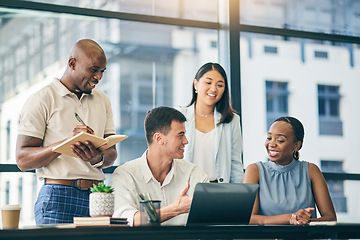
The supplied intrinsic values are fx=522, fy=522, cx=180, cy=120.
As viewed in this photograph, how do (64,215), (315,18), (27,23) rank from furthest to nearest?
(315,18) < (27,23) < (64,215)

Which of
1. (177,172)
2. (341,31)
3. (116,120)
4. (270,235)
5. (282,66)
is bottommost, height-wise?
(270,235)

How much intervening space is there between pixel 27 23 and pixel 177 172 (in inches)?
78.2

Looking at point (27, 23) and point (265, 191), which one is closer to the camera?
point (265, 191)

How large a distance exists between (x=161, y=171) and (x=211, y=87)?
1020 mm

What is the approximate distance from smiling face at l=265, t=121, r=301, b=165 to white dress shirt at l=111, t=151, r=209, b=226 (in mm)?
547

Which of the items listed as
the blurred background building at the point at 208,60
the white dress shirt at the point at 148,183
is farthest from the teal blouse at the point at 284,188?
the blurred background building at the point at 208,60

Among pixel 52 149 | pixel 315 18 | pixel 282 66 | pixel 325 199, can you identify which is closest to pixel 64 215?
pixel 52 149

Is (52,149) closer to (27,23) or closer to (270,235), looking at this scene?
(270,235)

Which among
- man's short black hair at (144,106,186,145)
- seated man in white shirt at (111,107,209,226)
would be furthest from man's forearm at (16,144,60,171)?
man's short black hair at (144,106,186,145)

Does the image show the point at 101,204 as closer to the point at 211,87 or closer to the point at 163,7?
the point at 211,87

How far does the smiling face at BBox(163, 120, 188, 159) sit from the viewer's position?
102 inches

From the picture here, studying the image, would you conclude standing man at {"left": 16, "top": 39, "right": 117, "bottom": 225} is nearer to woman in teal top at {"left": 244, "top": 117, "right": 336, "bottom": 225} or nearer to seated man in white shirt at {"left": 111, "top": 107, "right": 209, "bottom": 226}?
seated man in white shirt at {"left": 111, "top": 107, "right": 209, "bottom": 226}

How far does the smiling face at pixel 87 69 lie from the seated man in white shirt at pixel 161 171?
34 cm

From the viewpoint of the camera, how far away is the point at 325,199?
2.87m
